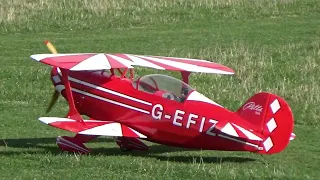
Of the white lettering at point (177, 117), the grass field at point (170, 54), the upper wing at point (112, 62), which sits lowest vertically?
the grass field at point (170, 54)

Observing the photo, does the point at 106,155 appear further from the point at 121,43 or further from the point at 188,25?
the point at 188,25

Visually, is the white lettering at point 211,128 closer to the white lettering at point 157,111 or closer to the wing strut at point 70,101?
the white lettering at point 157,111

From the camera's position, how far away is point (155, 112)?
13.7m

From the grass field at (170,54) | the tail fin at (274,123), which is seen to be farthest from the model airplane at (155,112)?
the grass field at (170,54)

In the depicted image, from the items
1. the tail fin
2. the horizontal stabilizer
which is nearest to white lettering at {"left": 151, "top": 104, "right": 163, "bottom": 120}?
the horizontal stabilizer

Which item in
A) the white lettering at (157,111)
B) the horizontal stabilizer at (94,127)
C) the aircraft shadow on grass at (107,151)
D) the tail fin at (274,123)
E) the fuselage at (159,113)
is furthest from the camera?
the aircraft shadow on grass at (107,151)

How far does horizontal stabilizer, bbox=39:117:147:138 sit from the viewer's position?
43.7 ft

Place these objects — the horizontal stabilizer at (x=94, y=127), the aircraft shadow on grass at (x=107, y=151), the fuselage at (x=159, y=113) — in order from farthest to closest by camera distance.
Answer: the aircraft shadow on grass at (x=107, y=151)
the horizontal stabilizer at (x=94, y=127)
the fuselage at (x=159, y=113)

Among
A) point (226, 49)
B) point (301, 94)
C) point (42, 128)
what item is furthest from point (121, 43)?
point (42, 128)

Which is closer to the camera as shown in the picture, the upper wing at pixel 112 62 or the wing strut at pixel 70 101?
the upper wing at pixel 112 62

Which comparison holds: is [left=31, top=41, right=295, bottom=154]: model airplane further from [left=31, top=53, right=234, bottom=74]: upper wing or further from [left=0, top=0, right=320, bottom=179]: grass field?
[left=0, top=0, right=320, bottom=179]: grass field

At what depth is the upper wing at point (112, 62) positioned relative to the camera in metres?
13.4

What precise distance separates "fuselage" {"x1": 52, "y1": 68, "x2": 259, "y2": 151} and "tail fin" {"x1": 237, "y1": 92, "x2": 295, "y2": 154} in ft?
0.50

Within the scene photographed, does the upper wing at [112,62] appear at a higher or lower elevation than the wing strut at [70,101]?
higher
